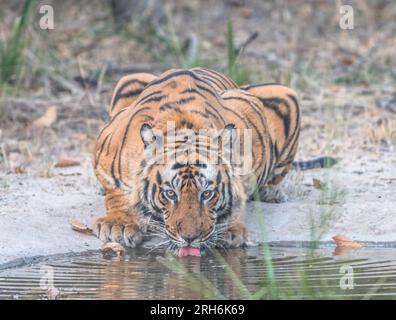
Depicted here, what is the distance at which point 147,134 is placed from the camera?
5039mm

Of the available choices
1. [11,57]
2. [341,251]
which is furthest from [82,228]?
[11,57]

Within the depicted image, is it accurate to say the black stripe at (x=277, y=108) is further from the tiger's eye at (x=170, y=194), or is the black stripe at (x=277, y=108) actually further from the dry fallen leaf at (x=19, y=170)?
the dry fallen leaf at (x=19, y=170)

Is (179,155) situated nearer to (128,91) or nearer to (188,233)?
(188,233)

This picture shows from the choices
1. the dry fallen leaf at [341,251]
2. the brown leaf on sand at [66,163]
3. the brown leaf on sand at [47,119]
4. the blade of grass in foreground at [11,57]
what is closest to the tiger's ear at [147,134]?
the dry fallen leaf at [341,251]

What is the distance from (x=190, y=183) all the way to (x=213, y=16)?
7134mm

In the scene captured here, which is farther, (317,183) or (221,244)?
(317,183)

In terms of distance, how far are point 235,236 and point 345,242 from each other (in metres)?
0.60

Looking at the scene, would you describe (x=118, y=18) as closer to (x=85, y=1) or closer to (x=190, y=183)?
(x=85, y=1)

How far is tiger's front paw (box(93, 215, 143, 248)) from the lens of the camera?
544 centimetres

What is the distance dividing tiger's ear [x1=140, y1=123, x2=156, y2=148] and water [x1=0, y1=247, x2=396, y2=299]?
60cm

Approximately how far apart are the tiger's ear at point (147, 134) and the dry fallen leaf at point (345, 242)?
119cm

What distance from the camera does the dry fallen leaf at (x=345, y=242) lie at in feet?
17.8
